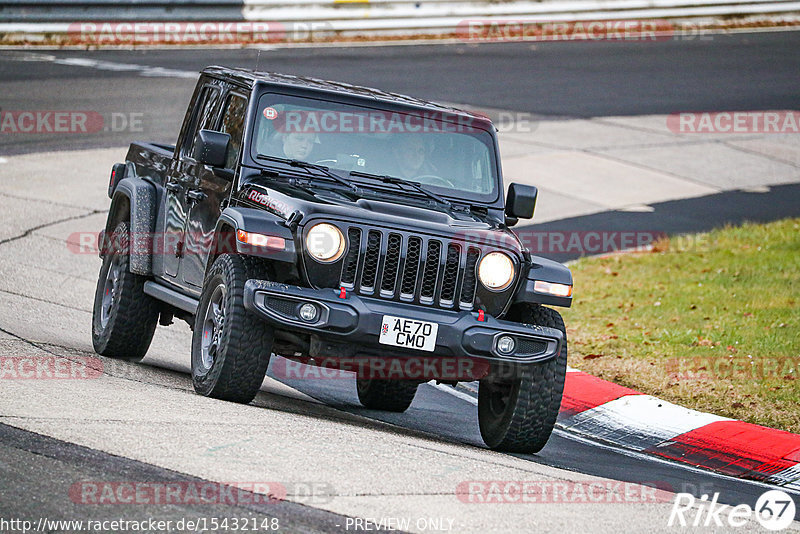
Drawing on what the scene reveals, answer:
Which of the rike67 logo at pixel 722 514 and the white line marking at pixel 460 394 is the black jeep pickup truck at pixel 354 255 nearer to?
the white line marking at pixel 460 394

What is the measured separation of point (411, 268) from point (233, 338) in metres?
1.08

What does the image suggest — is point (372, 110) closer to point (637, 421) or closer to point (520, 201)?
point (520, 201)

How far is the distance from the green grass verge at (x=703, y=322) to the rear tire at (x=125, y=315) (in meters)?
3.56

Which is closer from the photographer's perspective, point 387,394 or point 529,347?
point 529,347

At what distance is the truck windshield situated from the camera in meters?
8.02

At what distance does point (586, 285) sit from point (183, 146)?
17.8ft

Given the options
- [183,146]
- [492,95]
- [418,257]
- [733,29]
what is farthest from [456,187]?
[733,29]

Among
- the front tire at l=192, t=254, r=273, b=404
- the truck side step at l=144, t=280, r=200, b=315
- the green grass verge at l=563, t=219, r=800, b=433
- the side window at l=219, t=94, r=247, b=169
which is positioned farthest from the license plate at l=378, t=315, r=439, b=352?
the green grass verge at l=563, t=219, r=800, b=433

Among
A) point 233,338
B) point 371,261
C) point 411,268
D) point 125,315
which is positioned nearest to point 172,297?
point 125,315

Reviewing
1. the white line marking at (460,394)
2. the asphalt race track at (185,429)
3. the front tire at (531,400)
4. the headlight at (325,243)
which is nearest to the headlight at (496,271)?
the front tire at (531,400)

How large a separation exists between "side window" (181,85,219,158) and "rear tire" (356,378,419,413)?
206cm

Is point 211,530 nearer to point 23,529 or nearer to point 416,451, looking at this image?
point 23,529

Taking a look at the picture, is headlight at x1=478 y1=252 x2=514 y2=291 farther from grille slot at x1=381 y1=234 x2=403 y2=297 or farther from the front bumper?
grille slot at x1=381 y1=234 x2=403 y2=297

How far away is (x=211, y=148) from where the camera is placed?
303 inches
